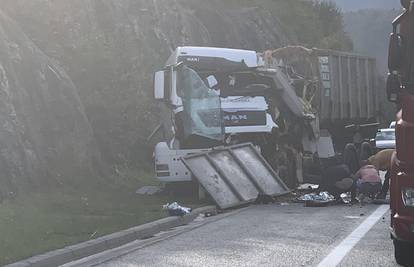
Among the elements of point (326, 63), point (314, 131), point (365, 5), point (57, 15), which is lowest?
point (314, 131)

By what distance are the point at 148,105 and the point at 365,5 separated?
85.8 metres

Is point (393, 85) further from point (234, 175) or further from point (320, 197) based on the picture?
point (234, 175)

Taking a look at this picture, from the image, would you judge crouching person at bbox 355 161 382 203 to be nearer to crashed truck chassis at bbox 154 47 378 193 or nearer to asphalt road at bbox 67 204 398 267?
asphalt road at bbox 67 204 398 267

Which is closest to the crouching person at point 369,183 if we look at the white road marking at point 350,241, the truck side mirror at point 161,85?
the white road marking at point 350,241

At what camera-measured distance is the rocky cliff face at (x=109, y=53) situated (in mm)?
19359

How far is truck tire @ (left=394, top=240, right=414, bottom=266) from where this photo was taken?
7.36m

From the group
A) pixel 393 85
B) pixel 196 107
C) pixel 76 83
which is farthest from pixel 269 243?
pixel 76 83

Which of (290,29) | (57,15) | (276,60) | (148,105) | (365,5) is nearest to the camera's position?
(276,60)

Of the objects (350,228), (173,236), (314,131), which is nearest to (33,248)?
(173,236)

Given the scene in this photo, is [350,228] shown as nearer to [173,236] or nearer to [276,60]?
[173,236]

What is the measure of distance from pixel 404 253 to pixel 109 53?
47.0 feet

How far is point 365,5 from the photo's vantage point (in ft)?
333

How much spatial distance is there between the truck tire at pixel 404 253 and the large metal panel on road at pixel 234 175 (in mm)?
6335

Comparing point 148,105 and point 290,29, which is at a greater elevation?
point 290,29
